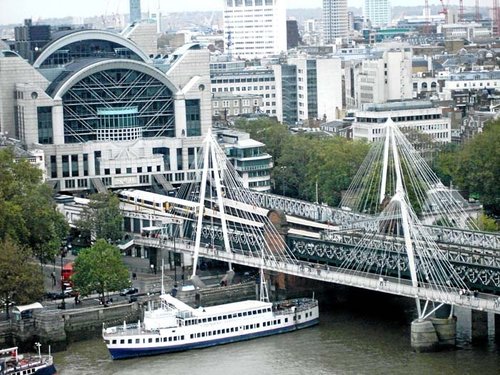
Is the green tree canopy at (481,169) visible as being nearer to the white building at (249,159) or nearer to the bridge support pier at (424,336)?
the white building at (249,159)

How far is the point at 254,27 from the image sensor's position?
153750mm

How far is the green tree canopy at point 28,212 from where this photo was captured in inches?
1940

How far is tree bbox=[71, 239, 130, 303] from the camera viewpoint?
46875mm

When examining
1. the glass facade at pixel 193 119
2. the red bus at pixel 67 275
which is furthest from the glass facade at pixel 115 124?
the red bus at pixel 67 275

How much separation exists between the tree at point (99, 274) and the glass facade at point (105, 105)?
1722cm

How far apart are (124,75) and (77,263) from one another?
1797cm

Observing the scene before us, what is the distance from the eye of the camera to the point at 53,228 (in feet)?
167

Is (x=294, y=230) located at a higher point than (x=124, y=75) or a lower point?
lower

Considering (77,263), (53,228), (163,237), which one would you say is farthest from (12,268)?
(163,237)

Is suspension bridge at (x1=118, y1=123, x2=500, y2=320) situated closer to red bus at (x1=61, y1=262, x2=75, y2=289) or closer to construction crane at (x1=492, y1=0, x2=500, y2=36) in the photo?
red bus at (x1=61, y1=262, x2=75, y2=289)

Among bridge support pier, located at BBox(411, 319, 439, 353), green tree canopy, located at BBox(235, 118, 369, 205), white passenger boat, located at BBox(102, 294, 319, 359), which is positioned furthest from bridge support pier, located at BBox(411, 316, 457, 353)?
green tree canopy, located at BBox(235, 118, 369, 205)

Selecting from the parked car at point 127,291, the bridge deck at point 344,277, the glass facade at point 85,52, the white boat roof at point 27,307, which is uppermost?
the glass facade at point 85,52

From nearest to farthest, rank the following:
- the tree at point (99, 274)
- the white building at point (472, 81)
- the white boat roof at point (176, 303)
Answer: the white boat roof at point (176, 303)
the tree at point (99, 274)
the white building at point (472, 81)

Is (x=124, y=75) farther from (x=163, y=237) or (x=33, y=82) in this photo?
(x=163, y=237)
